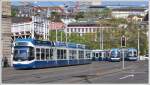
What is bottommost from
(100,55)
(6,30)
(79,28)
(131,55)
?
(131,55)

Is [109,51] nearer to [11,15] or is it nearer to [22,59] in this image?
[11,15]

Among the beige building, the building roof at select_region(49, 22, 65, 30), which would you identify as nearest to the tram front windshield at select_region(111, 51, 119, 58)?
the building roof at select_region(49, 22, 65, 30)

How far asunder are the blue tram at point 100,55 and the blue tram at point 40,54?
59.1 ft

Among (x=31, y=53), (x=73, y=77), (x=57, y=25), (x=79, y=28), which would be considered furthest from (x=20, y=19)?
(x=79, y=28)

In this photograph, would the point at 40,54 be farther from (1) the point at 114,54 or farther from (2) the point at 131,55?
(2) the point at 131,55

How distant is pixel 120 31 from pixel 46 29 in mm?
13625

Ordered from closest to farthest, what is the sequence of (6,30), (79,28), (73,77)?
(73,77) → (6,30) → (79,28)

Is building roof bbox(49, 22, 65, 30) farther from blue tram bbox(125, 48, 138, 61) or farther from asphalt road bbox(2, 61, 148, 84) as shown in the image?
asphalt road bbox(2, 61, 148, 84)

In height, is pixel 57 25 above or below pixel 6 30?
above

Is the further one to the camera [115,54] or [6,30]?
[115,54]

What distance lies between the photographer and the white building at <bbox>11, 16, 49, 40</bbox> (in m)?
41.4

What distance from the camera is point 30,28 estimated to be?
4278cm

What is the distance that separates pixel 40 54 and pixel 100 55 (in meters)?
27.2

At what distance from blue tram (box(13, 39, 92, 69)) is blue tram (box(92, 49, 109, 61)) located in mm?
18027
